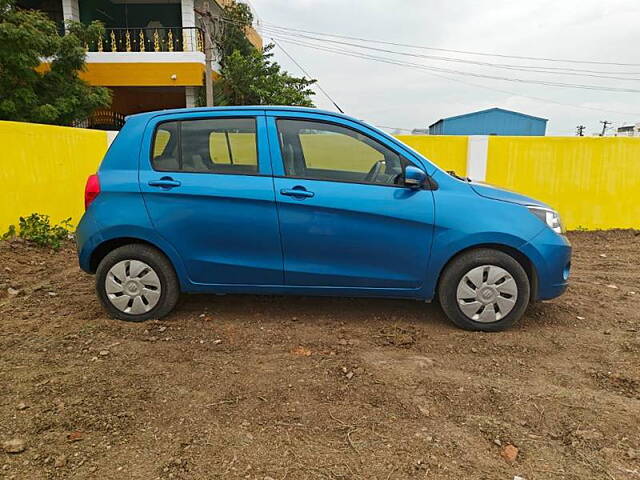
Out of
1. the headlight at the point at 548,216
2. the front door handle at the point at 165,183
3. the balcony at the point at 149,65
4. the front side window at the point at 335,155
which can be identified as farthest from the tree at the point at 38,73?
the headlight at the point at 548,216

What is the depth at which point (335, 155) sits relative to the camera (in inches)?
143

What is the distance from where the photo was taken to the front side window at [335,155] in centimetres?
341

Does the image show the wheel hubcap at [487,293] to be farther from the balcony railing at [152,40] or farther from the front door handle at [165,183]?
the balcony railing at [152,40]

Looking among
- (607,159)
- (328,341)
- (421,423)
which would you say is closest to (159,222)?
(328,341)

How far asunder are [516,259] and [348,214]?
1334 millimetres

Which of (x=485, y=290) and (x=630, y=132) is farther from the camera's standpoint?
(x=630, y=132)

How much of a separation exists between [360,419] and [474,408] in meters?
0.64

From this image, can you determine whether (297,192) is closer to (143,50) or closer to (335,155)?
(335,155)

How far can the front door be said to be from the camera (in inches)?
129

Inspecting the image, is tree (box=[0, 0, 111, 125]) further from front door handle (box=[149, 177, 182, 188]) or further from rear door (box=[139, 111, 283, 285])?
front door handle (box=[149, 177, 182, 188])

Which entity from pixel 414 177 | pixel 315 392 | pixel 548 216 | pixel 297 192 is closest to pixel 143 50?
pixel 297 192

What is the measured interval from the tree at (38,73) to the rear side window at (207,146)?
324 inches

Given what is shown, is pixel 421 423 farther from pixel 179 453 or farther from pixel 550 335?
pixel 550 335

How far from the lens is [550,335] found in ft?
11.2
